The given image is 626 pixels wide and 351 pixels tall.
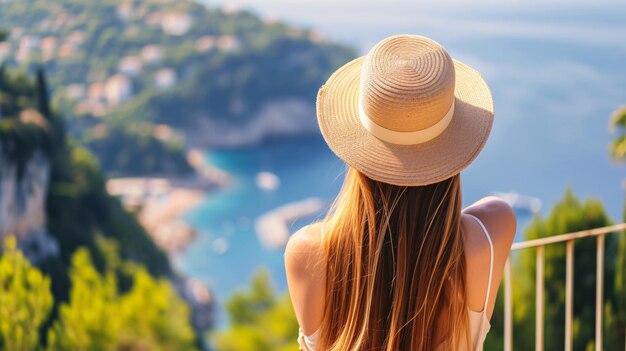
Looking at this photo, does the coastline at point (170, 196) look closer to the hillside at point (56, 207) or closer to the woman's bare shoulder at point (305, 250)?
the hillside at point (56, 207)

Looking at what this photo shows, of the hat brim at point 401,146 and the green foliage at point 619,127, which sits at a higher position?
the hat brim at point 401,146

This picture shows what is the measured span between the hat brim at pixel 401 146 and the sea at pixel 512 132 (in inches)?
953

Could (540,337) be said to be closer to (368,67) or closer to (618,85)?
(368,67)

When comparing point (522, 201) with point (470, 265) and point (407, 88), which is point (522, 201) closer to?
point (470, 265)

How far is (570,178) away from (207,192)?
723 inches

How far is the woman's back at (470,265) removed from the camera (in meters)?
0.79

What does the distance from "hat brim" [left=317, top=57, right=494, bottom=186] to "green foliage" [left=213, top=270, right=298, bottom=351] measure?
9.00 meters

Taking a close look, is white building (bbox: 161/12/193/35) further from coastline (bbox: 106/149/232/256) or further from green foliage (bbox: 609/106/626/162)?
green foliage (bbox: 609/106/626/162)

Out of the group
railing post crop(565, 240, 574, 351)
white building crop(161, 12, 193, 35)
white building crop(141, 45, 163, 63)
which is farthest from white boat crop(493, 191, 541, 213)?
railing post crop(565, 240, 574, 351)

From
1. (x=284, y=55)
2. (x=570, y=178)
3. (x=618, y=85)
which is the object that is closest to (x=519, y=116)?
(x=570, y=178)

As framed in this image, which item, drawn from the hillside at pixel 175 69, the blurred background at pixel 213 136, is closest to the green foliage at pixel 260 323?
the blurred background at pixel 213 136

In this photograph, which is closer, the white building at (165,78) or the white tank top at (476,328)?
the white tank top at (476,328)

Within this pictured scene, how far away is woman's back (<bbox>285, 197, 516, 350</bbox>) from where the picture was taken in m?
0.79

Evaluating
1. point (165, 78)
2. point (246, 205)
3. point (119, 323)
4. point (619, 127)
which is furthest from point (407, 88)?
point (165, 78)
